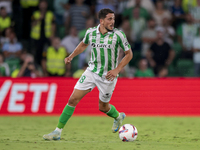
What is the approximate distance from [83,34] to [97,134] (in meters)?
6.34

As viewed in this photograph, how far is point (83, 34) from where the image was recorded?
A: 13047 millimetres

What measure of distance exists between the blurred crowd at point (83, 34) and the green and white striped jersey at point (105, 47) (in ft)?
18.4

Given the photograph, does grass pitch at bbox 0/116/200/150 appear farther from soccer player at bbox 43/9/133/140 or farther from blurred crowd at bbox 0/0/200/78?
blurred crowd at bbox 0/0/200/78

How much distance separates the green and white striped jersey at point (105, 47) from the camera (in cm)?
642

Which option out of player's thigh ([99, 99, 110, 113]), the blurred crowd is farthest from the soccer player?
the blurred crowd

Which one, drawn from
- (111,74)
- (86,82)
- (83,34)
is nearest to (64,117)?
(86,82)

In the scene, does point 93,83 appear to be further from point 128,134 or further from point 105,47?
point 128,134

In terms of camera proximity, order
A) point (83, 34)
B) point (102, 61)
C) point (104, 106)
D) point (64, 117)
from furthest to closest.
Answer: point (83, 34), point (104, 106), point (102, 61), point (64, 117)

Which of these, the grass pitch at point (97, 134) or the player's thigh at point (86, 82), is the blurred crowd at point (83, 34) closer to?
the grass pitch at point (97, 134)

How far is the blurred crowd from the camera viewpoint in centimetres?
1245

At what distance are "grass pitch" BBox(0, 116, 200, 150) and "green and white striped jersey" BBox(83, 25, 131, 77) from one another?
4.25 ft

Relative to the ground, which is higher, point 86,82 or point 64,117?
point 86,82

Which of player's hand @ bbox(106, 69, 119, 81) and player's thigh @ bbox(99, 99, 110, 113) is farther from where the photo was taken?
player's thigh @ bbox(99, 99, 110, 113)

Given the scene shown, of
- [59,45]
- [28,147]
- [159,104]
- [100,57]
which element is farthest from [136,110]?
[28,147]
